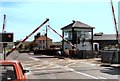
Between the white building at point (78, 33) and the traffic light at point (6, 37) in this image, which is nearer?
the traffic light at point (6, 37)

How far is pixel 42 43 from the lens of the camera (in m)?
158

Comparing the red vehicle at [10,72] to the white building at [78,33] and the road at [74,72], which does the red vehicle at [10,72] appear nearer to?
the road at [74,72]

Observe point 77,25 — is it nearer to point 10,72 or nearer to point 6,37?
point 6,37

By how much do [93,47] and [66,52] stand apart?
11863 mm

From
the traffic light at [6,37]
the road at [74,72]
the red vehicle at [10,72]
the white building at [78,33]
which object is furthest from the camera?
the white building at [78,33]

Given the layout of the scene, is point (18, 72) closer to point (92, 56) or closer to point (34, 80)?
point (34, 80)

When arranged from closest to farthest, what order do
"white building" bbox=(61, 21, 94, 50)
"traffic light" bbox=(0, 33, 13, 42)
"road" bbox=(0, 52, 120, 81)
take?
"road" bbox=(0, 52, 120, 81)
"traffic light" bbox=(0, 33, 13, 42)
"white building" bbox=(61, 21, 94, 50)

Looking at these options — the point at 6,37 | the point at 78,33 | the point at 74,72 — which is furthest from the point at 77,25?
the point at 6,37

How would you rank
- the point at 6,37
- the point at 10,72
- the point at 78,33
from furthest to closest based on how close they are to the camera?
the point at 78,33, the point at 6,37, the point at 10,72

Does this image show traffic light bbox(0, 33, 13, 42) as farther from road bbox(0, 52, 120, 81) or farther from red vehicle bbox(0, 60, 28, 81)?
red vehicle bbox(0, 60, 28, 81)

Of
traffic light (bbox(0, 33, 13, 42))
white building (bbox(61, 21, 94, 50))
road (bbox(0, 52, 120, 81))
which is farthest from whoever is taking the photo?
white building (bbox(61, 21, 94, 50))

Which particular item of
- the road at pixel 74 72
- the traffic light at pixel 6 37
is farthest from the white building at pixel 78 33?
the traffic light at pixel 6 37

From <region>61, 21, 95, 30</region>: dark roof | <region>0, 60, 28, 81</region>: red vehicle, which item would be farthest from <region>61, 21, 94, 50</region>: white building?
<region>0, 60, 28, 81</region>: red vehicle

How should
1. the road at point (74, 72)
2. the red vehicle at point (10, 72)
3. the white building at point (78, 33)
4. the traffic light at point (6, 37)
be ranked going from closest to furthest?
the red vehicle at point (10, 72), the road at point (74, 72), the traffic light at point (6, 37), the white building at point (78, 33)
